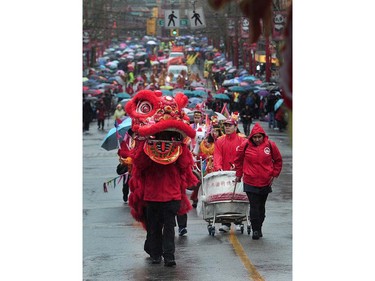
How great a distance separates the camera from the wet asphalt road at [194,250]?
32.8 feet

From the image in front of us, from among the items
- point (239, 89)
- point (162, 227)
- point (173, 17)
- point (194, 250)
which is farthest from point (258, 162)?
point (239, 89)

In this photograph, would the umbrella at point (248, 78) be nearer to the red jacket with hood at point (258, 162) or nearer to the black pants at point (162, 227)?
the red jacket with hood at point (258, 162)

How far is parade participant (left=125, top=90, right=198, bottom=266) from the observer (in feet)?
31.5

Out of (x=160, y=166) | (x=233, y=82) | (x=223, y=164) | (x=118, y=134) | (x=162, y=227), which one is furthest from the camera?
(x=233, y=82)

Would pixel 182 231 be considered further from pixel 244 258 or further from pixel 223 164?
pixel 244 258

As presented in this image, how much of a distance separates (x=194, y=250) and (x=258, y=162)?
46.5 inches

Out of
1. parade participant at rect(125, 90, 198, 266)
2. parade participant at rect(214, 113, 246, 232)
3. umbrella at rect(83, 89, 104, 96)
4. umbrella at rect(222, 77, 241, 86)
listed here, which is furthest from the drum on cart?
umbrella at rect(83, 89, 104, 96)

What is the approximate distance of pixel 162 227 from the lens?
10.6m

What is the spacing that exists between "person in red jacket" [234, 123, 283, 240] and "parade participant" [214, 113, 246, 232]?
89cm

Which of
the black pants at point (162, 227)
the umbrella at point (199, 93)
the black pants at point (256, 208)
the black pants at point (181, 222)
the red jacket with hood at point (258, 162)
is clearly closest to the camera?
the black pants at point (162, 227)

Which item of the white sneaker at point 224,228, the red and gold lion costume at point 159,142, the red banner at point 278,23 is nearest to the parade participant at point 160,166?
the red and gold lion costume at point 159,142

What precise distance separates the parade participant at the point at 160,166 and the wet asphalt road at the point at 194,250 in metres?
0.35
